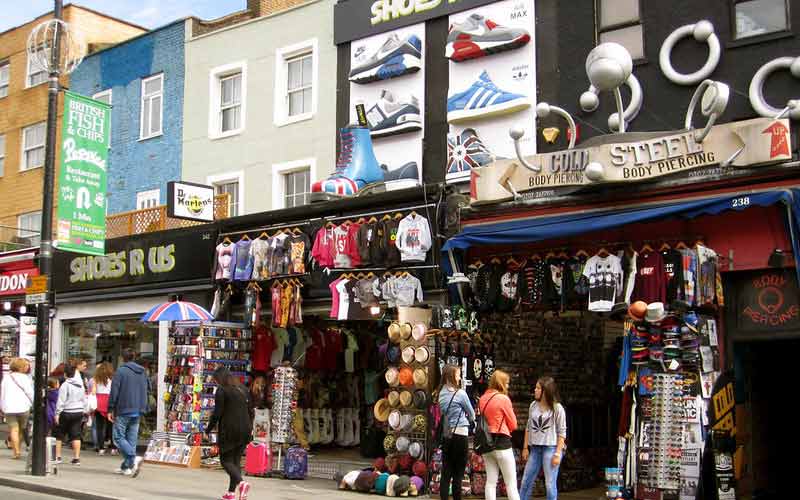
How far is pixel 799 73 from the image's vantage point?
12.1 m

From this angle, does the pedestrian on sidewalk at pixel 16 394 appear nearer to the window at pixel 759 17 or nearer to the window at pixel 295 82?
the window at pixel 295 82

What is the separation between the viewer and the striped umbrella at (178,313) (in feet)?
52.8

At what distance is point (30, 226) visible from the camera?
26703 mm

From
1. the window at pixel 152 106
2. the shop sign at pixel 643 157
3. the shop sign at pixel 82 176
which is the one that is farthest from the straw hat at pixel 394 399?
the window at pixel 152 106

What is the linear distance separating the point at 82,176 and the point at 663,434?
9.69 meters

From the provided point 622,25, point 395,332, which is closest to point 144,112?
point 395,332

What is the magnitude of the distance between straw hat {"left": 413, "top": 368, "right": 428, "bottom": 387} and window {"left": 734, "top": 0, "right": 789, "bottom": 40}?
644 centimetres

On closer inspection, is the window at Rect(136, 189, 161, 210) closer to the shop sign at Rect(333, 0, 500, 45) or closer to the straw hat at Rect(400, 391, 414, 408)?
the shop sign at Rect(333, 0, 500, 45)

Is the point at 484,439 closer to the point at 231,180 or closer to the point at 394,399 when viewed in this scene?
the point at 394,399

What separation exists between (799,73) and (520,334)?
548 cm

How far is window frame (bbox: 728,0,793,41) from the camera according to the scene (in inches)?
493

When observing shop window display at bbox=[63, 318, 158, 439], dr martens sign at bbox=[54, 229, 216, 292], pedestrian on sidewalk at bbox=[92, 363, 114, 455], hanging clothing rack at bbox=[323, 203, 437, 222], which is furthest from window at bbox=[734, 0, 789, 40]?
shop window display at bbox=[63, 318, 158, 439]

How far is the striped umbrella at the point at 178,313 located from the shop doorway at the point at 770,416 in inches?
351

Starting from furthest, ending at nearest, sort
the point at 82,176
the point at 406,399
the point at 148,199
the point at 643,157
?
the point at 148,199 < the point at 82,176 < the point at 406,399 < the point at 643,157
